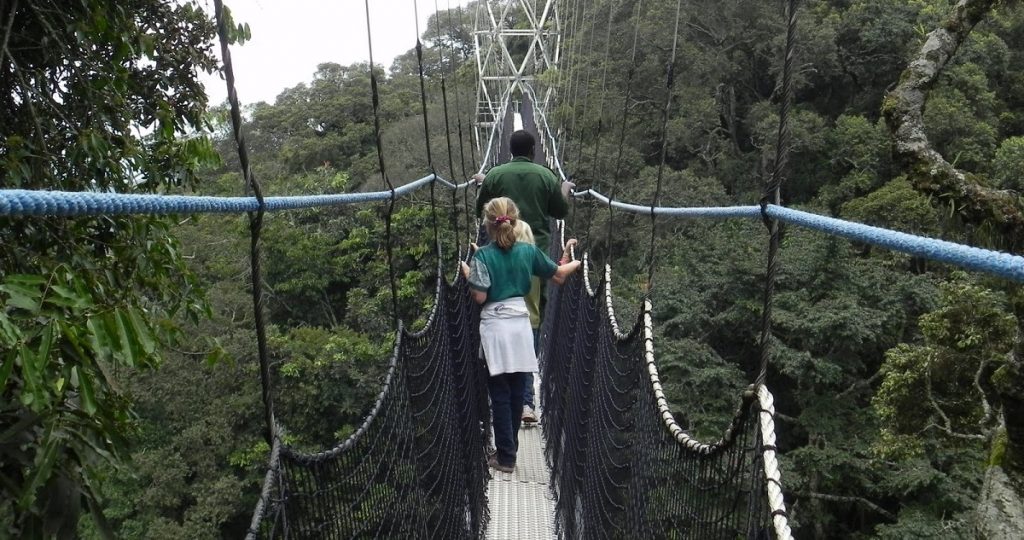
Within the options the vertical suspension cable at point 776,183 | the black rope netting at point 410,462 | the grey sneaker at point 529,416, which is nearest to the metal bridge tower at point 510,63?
the grey sneaker at point 529,416

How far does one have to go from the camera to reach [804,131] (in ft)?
30.2

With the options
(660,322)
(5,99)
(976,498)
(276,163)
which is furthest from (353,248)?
(5,99)

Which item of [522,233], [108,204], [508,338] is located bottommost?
[508,338]

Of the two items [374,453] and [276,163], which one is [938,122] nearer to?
[374,453]

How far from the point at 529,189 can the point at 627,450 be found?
0.93 meters

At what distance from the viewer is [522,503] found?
2250 millimetres

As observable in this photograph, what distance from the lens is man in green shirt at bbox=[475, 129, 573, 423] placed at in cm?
225

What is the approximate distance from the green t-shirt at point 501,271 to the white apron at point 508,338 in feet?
0.08

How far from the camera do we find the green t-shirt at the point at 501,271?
6.02 feet

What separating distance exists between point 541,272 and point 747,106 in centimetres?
948

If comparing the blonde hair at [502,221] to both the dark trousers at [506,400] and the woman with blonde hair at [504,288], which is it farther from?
the dark trousers at [506,400]

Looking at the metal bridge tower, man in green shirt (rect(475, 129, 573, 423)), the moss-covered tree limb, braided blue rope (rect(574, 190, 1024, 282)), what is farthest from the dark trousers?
the metal bridge tower

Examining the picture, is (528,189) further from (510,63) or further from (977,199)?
(510,63)

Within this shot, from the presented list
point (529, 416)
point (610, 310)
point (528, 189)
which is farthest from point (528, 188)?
point (529, 416)
